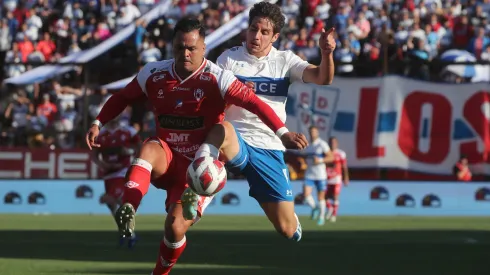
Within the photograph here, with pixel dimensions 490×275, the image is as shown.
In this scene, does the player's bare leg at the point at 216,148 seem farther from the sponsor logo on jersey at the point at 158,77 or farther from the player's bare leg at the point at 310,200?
the player's bare leg at the point at 310,200

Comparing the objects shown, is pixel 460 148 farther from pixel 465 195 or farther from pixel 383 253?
pixel 383 253

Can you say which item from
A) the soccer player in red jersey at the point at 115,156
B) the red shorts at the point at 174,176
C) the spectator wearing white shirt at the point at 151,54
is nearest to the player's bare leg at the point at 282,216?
the red shorts at the point at 174,176

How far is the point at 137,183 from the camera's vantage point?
9.24 meters

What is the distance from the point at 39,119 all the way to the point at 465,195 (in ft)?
33.1

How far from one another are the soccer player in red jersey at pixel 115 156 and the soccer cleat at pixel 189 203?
305 inches

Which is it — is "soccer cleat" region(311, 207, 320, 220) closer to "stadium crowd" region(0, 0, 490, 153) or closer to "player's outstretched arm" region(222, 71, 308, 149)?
"stadium crowd" region(0, 0, 490, 153)

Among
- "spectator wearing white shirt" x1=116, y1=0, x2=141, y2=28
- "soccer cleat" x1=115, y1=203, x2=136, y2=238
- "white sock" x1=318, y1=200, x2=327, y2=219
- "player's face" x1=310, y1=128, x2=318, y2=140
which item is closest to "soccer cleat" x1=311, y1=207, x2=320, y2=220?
"white sock" x1=318, y1=200, x2=327, y2=219

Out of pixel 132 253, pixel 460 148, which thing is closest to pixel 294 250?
pixel 132 253

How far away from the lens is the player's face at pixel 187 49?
31.6 feet

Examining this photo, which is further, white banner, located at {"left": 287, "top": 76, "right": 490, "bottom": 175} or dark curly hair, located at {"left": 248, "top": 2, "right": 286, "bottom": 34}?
white banner, located at {"left": 287, "top": 76, "right": 490, "bottom": 175}

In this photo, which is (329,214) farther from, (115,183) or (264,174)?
(264,174)

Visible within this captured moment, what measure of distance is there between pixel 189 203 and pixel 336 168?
16.0 m

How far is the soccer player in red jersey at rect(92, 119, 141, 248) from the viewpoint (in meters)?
17.3

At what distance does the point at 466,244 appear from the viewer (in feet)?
53.4
